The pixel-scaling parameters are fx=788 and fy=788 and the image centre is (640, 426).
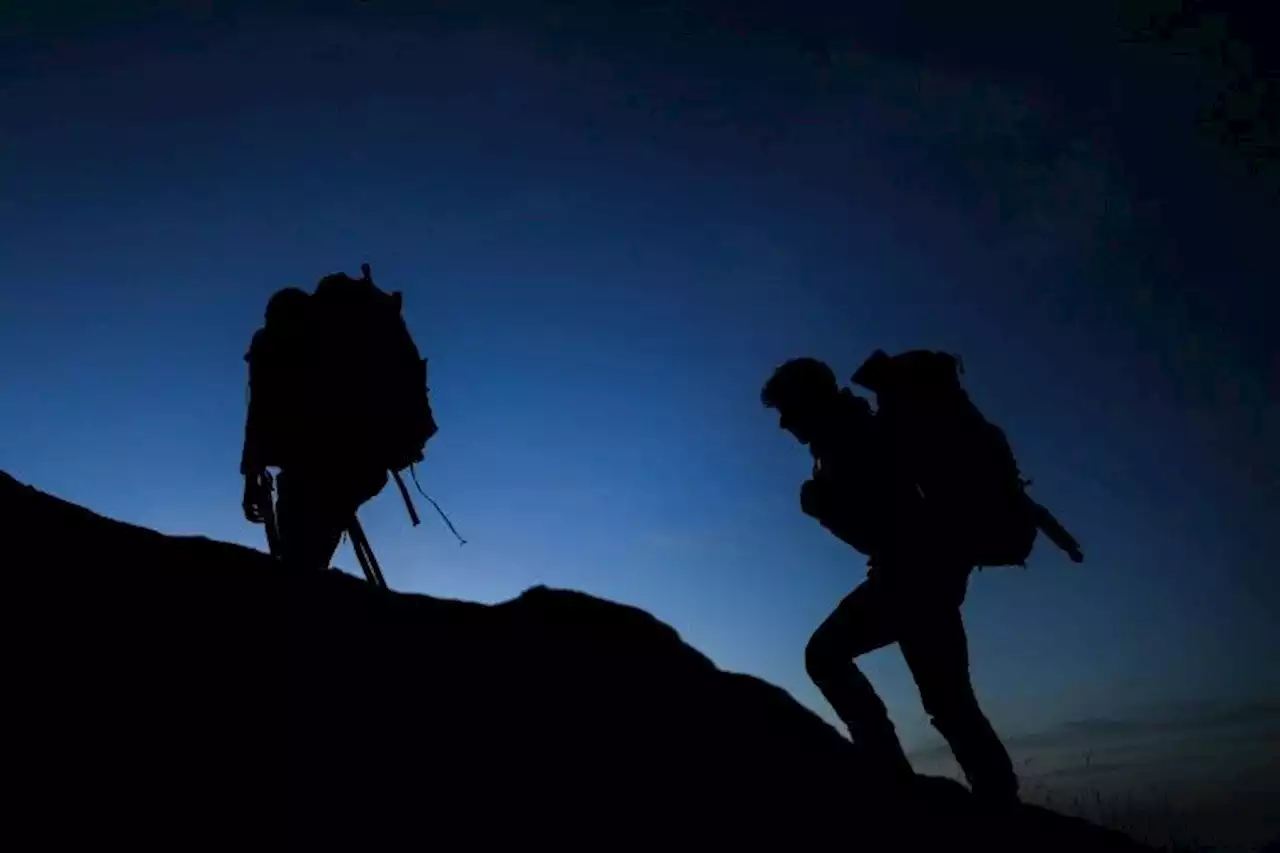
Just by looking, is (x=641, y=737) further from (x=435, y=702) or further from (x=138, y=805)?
(x=138, y=805)

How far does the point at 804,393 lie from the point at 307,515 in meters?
3.71

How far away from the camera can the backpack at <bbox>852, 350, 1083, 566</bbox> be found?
5.44m

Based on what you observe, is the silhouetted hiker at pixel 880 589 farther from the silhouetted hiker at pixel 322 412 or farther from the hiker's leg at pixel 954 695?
the silhouetted hiker at pixel 322 412

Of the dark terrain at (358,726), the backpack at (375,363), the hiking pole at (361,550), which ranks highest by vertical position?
the backpack at (375,363)

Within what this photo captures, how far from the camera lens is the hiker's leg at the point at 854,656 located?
5.54m

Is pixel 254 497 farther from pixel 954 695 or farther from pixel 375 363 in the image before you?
pixel 954 695

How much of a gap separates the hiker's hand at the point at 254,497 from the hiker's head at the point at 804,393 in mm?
3818

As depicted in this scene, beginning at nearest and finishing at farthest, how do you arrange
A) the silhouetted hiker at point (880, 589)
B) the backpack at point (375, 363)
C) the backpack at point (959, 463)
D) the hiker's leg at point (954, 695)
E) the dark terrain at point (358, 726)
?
the dark terrain at point (358, 726), the hiker's leg at point (954, 695), the silhouetted hiker at point (880, 589), the backpack at point (959, 463), the backpack at point (375, 363)

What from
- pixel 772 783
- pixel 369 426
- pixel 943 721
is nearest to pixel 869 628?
pixel 943 721

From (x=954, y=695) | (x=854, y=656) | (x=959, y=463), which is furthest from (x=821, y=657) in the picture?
(x=959, y=463)

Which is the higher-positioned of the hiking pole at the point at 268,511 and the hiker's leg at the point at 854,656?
the hiking pole at the point at 268,511

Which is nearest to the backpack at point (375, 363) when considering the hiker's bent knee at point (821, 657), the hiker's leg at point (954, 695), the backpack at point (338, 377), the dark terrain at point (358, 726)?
the backpack at point (338, 377)

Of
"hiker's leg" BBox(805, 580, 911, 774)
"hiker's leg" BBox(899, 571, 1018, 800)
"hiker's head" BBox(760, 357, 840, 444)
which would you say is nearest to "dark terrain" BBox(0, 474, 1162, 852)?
"hiker's leg" BBox(899, 571, 1018, 800)

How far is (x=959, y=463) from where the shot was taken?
17.9ft
